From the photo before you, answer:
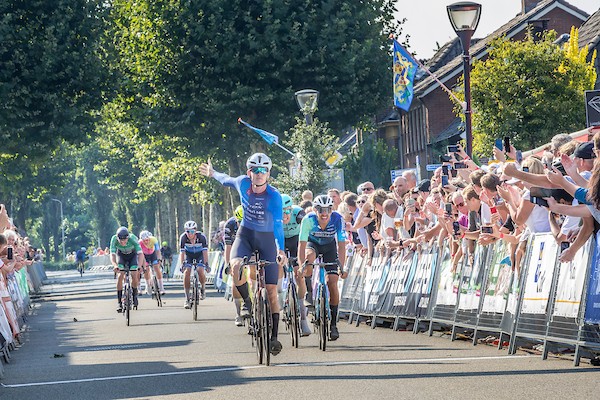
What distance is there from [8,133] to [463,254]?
2993 cm

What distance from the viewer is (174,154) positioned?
189 ft

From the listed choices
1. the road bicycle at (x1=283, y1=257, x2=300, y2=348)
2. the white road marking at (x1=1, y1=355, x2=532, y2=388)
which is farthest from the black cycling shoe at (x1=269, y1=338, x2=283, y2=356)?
the road bicycle at (x1=283, y1=257, x2=300, y2=348)

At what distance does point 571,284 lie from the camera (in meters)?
13.5

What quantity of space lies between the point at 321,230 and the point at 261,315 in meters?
3.22

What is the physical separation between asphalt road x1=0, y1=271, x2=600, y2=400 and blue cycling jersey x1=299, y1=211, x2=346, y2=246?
4.24ft

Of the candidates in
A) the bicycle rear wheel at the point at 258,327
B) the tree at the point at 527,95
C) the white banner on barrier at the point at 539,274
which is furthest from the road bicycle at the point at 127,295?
the tree at the point at 527,95

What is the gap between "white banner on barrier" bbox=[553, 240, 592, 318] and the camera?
13.2 metres

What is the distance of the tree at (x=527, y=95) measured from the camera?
4466 cm

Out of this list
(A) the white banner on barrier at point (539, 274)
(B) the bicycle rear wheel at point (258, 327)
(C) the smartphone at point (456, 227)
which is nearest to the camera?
(A) the white banner on barrier at point (539, 274)

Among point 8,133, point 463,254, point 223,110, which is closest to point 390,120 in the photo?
point 223,110

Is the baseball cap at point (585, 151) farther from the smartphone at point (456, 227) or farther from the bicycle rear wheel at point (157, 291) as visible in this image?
the bicycle rear wheel at point (157, 291)

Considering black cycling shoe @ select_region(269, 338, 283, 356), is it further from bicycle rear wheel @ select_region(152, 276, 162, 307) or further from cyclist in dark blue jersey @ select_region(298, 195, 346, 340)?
bicycle rear wheel @ select_region(152, 276, 162, 307)

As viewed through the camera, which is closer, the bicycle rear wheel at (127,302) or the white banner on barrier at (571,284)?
the white banner on barrier at (571,284)

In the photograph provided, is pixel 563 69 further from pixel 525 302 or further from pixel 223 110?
pixel 525 302
